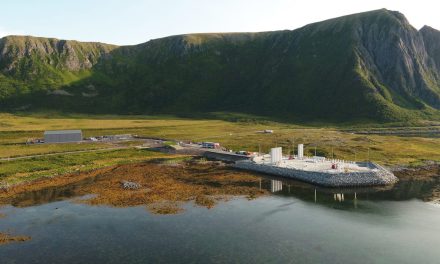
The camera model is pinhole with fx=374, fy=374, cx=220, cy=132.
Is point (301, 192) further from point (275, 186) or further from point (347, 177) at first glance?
point (347, 177)

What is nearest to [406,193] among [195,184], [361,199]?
[361,199]

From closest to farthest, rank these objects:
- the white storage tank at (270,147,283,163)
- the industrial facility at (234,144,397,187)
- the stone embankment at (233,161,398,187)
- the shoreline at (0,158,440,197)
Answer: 1. the shoreline at (0,158,440,197)
2. the stone embankment at (233,161,398,187)
3. the industrial facility at (234,144,397,187)
4. the white storage tank at (270,147,283,163)

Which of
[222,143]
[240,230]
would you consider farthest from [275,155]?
[240,230]

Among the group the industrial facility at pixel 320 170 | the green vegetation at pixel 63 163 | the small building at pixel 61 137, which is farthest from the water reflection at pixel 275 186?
the small building at pixel 61 137

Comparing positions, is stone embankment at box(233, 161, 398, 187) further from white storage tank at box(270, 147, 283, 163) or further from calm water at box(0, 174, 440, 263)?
white storage tank at box(270, 147, 283, 163)

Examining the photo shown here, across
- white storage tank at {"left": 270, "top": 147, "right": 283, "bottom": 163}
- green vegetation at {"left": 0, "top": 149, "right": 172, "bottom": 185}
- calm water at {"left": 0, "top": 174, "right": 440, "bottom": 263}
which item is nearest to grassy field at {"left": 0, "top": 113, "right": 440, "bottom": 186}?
green vegetation at {"left": 0, "top": 149, "right": 172, "bottom": 185}

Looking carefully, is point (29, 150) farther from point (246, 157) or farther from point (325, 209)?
point (325, 209)

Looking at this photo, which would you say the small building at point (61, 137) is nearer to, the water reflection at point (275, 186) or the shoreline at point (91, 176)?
the shoreline at point (91, 176)

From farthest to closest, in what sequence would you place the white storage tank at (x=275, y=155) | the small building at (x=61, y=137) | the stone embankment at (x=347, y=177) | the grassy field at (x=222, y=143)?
1. the small building at (x=61, y=137)
2. the white storage tank at (x=275, y=155)
3. the grassy field at (x=222, y=143)
4. the stone embankment at (x=347, y=177)

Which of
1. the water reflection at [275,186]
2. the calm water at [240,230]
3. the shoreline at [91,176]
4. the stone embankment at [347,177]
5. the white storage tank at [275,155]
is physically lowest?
the calm water at [240,230]
